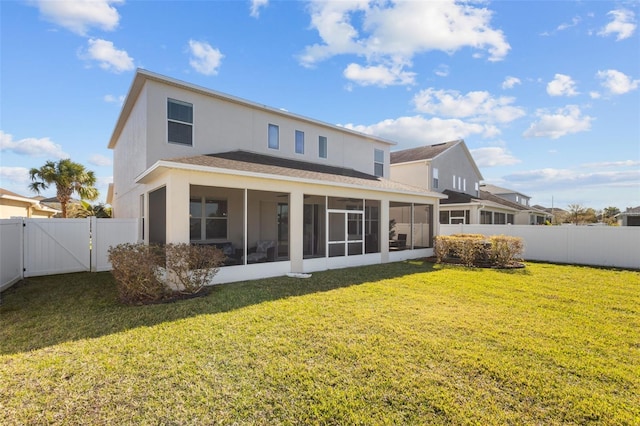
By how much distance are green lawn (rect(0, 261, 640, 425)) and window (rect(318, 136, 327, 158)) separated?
9.36 metres

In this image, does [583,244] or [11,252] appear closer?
[11,252]

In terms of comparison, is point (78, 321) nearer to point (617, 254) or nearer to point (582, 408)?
point (582, 408)

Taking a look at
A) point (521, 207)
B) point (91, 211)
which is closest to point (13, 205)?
point (91, 211)

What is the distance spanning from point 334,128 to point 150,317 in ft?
40.8

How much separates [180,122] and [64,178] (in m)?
15.3

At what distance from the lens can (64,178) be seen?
2003 cm

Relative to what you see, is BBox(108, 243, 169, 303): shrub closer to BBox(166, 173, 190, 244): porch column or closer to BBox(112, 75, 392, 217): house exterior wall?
BBox(166, 173, 190, 244): porch column

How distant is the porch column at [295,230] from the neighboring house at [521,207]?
89.0ft

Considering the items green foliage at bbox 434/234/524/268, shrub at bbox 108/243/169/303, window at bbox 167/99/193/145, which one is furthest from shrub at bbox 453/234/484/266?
window at bbox 167/99/193/145

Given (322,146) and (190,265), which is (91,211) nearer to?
(322,146)

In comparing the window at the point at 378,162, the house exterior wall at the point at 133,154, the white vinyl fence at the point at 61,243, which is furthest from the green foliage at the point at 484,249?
the white vinyl fence at the point at 61,243

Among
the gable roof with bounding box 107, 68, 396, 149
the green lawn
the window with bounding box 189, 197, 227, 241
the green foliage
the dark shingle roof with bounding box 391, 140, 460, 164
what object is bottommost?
the green lawn

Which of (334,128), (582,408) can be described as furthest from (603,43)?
(582,408)

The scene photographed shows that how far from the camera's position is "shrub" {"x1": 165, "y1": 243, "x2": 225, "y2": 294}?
7.30 meters
